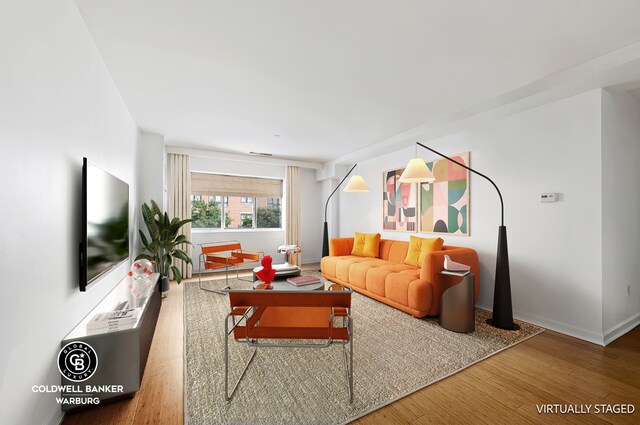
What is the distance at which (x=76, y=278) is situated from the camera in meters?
1.88

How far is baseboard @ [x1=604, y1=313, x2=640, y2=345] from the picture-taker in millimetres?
2717

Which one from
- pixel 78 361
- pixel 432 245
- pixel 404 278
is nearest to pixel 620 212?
pixel 432 245

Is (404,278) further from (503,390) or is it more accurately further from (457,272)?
(503,390)

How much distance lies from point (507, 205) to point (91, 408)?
441cm

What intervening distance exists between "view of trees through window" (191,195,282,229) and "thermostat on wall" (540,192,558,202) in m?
5.25

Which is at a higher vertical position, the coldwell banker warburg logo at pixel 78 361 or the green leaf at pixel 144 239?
the green leaf at pixel 144 239

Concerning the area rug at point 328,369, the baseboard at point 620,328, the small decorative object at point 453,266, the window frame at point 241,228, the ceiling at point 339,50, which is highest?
the ceiling at point 339,50

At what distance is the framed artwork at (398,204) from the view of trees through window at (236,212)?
2817 millimetres

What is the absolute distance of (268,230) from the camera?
21.9ft

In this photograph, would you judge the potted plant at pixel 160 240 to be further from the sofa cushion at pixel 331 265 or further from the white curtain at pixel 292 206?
the white curtain at pixel 292 206

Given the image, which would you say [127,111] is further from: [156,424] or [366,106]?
[156,424]

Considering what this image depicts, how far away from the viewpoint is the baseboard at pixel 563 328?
2.71 metres

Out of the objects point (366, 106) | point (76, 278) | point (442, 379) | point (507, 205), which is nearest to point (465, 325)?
point (442, 379)

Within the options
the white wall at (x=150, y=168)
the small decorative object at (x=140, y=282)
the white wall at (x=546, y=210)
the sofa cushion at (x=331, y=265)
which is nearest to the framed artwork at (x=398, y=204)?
the white wall at (x=546, y=210)
